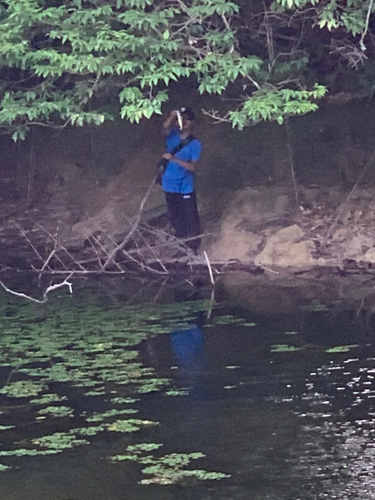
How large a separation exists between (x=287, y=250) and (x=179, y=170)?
5.72ft

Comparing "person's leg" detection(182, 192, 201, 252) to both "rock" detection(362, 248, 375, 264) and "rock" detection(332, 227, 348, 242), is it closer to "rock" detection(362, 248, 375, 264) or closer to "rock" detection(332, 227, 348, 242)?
"rock" detection(332, 227, 348, 242)

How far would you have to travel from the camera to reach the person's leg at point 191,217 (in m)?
12.5

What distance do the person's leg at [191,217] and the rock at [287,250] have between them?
2.73 ft

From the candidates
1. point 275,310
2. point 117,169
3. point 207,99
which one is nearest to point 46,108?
point 275,310

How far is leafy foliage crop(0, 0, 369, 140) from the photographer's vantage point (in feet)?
30.8

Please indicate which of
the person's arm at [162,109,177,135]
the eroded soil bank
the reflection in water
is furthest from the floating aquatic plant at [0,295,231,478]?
the person's arm at [162,109,177,135]

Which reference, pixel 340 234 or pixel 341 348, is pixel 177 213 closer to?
pixel 340 234

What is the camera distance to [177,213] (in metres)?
12.6

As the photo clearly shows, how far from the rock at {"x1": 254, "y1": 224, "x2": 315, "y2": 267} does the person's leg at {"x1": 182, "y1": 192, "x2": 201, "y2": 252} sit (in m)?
0.83

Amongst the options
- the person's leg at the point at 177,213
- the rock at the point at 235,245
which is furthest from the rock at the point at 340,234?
the person's leg at the point at 177,213

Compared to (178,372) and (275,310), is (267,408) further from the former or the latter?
(275,310)

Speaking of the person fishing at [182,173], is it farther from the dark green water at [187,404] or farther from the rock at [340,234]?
the dark green water at [187,404]

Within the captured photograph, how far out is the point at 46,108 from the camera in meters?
10.3

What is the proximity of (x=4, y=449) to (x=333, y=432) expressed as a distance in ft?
6.99
